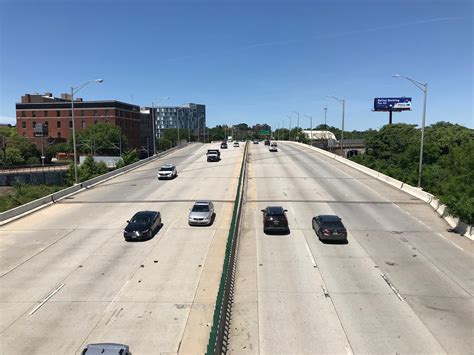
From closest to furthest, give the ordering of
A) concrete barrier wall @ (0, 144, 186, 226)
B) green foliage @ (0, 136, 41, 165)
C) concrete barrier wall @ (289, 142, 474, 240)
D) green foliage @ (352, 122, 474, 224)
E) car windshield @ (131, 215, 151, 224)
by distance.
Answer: car windshield @ (131, 215, 151, 224) < concrete barrier wall @ (289, 142, 474, 240) < green foliage @ (352, 122, 474, 224) < concrete barrier wall @ (0, 144, 186, 226) < green foliage @ (0, 136, 41, 165)

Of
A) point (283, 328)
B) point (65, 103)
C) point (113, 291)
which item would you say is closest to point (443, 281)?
point (283, 328)

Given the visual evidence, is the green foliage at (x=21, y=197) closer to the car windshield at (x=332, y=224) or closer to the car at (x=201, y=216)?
the car at (x=201, y=216)

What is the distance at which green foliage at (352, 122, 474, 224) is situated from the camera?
26.4 m

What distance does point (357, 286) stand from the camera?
58.3ft

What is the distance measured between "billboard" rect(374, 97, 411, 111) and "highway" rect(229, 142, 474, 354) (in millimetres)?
103909

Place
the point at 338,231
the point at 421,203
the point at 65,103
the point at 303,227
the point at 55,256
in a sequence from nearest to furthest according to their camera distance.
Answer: the point at 55,256
the point at 338,231
the point at 303,227
the point at 421,203
the point at 65,103

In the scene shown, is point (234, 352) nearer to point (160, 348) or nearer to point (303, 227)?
point (160, 348)

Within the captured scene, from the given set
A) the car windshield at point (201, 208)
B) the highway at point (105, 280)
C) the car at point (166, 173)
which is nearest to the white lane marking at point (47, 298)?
the highway at point (105, 280)

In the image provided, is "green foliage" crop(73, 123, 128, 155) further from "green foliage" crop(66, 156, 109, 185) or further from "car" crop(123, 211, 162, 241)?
"car" crop(123, 211, 162, 241)

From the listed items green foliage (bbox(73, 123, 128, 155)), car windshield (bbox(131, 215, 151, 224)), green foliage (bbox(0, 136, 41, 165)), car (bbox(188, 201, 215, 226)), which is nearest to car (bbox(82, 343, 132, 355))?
car windshield (bbox(131, 215, 151, 224))

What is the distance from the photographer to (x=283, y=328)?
14109mm

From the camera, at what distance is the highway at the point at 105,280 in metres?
13.7

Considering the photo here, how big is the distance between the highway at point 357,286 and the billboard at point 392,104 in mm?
103909

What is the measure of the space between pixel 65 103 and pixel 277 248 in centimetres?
12349
